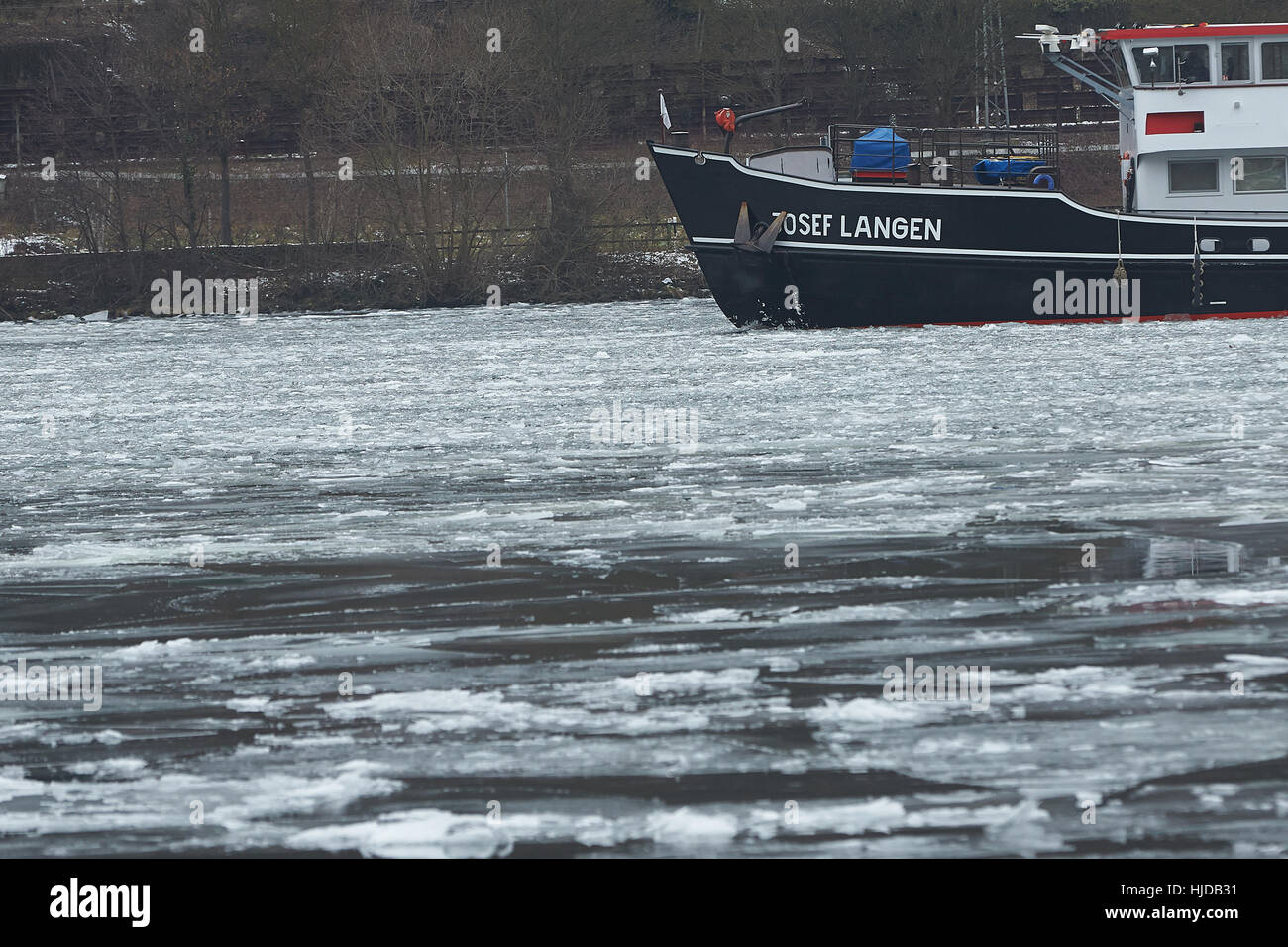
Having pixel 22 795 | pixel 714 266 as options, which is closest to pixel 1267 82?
pixel 714 266

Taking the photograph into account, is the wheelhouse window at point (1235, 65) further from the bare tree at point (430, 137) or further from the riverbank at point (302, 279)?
the bare tree at point (430, 137)

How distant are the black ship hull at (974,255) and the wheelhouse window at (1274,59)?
6.37 feet

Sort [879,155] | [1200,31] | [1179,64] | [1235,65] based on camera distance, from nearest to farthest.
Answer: [1200,31] → [1235,65] → [1179,64] → [879,155]

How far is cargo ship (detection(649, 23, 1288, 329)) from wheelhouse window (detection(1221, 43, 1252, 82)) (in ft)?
0.06

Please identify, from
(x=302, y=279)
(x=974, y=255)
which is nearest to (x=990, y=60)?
(x=302, y=279)

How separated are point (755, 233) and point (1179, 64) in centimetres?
599

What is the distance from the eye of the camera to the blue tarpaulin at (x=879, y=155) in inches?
967

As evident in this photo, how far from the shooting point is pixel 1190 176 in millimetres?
23984

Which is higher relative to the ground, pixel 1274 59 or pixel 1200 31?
pixel 1200 31

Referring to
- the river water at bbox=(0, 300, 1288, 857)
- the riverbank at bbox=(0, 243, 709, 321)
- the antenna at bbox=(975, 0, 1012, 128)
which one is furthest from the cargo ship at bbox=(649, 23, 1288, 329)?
the antenna at bbox=(975, 0, 1012, 128)

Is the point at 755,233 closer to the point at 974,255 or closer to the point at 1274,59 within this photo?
the point at 974,255

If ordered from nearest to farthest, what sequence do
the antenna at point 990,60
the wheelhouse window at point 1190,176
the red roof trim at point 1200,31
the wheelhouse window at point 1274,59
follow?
1. the red roof trim at point 1200,31
2. the wheelhouse window at point 1274,59
3. the wheelhouse window at point 1190,176
4. the antenna at point 990,60

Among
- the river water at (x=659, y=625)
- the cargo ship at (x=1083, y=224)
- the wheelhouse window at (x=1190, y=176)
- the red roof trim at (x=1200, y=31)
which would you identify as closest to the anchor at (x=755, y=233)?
the cargo ship at (x=1083, y=224)
